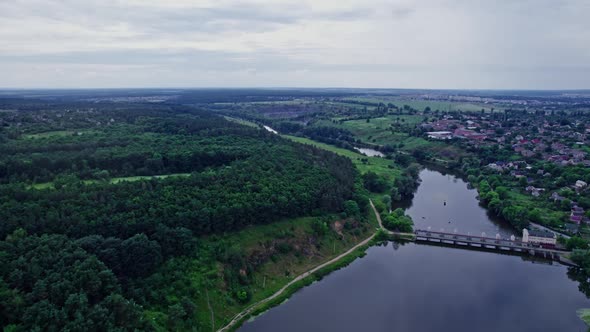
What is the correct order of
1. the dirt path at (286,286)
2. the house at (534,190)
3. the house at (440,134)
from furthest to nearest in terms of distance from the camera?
the house at (440,134), the house at (534,190), the dirt path at (286,286)

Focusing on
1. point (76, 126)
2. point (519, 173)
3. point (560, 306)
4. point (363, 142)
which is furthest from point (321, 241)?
point (363, 142)

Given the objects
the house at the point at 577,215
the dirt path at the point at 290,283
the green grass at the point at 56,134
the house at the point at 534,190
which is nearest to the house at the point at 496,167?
the house at the point at 534,190

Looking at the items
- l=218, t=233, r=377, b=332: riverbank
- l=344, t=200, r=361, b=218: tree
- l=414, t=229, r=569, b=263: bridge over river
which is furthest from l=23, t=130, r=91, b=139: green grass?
l=414, t=229, r=569, b=263: bridge over river

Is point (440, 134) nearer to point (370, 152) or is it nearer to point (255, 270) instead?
point (370, 152)

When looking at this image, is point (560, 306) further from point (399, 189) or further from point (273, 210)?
point (399, 189)

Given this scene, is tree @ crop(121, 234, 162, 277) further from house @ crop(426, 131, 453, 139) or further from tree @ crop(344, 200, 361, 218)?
house @ crop(426, 131, 453, 139)

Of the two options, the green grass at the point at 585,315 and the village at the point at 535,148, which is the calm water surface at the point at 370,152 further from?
the green grass at the point at 585,315
